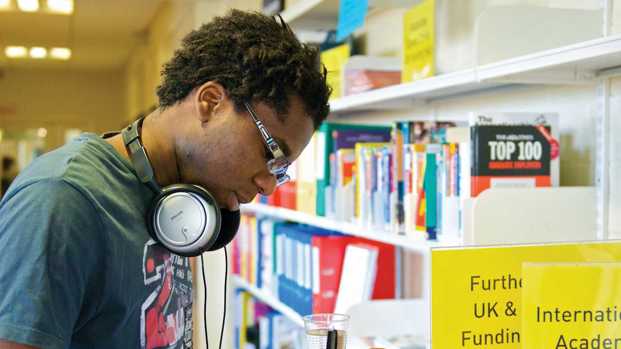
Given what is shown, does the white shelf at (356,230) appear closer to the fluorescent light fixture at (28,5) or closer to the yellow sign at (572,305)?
the yellow sign at (572,305)

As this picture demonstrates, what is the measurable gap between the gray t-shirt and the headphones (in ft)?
0.06

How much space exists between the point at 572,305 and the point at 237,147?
1.88 feet

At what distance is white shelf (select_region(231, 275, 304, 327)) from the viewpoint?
2338 mm

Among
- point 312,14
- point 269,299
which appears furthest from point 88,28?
point 269,299

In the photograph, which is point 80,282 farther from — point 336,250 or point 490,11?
point 336,250

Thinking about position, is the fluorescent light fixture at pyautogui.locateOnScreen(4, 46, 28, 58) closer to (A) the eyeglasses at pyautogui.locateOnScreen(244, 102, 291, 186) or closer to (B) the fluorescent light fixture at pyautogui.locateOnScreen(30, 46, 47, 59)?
(B) the fluorescent light fixture at pyautogui.locateOnScreen(30, 46, 47, 59)

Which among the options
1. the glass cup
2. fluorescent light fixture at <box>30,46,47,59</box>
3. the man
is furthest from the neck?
fluorescent light fixture at <box>30,46,47,59</box>

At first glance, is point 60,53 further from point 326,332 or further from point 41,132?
point 326,332

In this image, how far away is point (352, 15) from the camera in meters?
1.88

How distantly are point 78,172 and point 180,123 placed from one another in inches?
8.7

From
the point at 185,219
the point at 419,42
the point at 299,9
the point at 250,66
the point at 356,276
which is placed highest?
the point at 299,9

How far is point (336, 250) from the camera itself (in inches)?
89.1

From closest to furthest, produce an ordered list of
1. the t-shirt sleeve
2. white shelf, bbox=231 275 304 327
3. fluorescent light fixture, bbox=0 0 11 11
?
the t-shirt sleeve → white shelf, bbox=231 275 304 327 → fluorescent light fixture, bbox=0 0 11 11

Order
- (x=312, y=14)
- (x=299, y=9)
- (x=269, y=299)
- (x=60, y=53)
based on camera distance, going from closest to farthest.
Result: (x=299, y=9) → (x=312, y=14) → (x=269, y=299) → (x=60, y=53)
